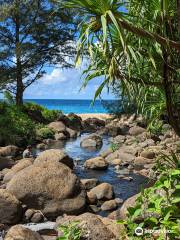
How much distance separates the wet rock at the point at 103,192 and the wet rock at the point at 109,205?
0.47 meters

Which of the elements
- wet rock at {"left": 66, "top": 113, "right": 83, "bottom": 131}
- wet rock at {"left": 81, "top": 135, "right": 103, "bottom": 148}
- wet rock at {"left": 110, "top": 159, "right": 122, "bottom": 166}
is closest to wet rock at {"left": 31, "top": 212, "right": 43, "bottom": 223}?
wet rock at {"left": 110, "top": 159, "right": 122, "bottom": 166}

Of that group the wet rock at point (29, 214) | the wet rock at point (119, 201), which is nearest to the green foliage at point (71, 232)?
the wet rock at point (29, 214)

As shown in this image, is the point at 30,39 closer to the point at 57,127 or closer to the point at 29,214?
the point at 57,127

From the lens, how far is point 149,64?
6219mm

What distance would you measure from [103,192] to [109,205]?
71 cm

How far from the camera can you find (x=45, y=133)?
72.9 ft

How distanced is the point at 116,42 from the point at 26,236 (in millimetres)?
2803

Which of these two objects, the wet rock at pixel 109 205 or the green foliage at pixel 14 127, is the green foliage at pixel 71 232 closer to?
the wet rock at pixel 109 205

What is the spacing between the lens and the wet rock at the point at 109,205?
9.02 m

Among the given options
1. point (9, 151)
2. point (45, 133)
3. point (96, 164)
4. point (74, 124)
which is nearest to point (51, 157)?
point (96, 164)

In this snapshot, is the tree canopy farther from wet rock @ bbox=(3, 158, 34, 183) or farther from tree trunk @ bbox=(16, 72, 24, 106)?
wet rock @ bbox=(3, 158, 34, 183)

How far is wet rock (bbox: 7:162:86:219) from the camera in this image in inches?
342

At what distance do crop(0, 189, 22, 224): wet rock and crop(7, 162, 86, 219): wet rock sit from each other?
472 mm

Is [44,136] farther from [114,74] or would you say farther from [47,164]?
[114,74]
